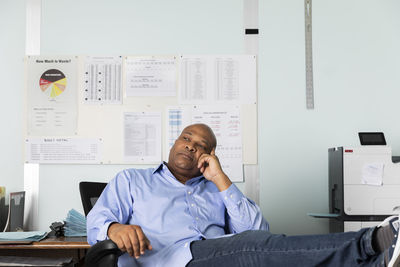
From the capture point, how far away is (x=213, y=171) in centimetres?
183

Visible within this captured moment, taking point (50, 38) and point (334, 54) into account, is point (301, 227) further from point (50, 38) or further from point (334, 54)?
point (50, 38)

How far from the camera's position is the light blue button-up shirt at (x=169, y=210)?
169 centimetres

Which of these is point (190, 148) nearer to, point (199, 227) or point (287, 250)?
point (199, 227)

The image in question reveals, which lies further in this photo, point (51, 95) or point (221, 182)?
point (51, 95)

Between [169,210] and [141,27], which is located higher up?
[141,27]

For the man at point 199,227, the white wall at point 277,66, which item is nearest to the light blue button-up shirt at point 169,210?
the man at point 199,227

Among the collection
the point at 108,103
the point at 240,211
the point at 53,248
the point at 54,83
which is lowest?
the point at 53,248

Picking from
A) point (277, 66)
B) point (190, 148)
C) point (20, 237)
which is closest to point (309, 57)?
point (277, 66)

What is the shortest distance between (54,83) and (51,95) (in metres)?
0.08

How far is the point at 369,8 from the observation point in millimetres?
2760

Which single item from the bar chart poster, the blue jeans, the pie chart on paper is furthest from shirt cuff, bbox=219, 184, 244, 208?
the pie chart on paper

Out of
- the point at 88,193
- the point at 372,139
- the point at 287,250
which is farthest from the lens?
the point at 372,139

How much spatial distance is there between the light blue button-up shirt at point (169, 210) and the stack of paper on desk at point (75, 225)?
646 mm

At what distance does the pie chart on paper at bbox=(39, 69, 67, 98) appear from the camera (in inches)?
108
